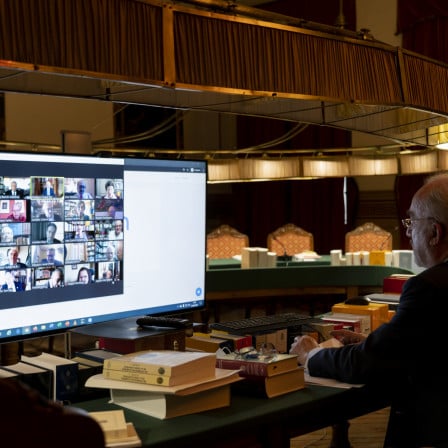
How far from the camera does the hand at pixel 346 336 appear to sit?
7.90 ft

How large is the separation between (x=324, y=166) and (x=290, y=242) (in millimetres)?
1419

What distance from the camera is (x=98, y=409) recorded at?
177 cm

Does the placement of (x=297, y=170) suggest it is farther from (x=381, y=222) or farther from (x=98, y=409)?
(x=98, y=409)

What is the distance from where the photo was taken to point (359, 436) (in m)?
4.25

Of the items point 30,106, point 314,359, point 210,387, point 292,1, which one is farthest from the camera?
point 292,1

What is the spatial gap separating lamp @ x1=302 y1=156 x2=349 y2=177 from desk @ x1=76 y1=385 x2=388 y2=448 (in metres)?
5.27

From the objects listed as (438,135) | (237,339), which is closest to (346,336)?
(237,339)

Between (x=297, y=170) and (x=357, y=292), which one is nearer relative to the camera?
(x=357, y=292)

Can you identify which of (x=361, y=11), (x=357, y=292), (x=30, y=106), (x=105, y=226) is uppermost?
(x=361, y=11)

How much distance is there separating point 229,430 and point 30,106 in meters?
8.49

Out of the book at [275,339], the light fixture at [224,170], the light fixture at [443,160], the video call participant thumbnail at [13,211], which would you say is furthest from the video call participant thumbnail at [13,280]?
the light fixture at [443,160]

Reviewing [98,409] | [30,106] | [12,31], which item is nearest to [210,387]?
[98,409]

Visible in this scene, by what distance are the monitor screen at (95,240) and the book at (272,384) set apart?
0.40 m

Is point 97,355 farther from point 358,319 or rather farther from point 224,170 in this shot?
point 224,170
